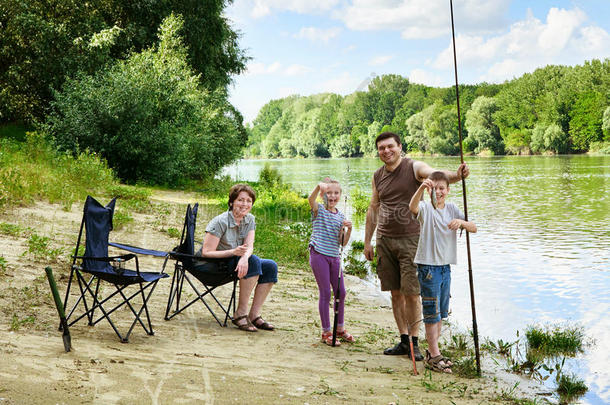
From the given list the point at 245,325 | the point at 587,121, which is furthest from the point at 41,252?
the point at 587,121

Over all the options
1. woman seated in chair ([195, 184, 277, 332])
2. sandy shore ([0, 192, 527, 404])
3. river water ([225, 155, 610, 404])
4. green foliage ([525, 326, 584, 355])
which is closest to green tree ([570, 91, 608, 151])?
river water ([225, 155, 610, 404])

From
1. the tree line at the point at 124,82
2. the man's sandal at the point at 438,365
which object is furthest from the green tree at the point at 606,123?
the man's sandal at the point at 438,365

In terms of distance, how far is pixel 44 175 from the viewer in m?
12.2

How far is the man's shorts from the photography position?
457 centimetres

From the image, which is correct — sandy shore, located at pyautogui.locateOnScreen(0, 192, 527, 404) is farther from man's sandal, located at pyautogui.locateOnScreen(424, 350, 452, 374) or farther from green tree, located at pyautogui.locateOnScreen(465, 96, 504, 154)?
green tree, located at pyautogui.locateOnScreen(465, 96, 504, 154)

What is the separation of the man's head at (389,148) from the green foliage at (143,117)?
1603cm

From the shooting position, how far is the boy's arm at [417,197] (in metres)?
4.12

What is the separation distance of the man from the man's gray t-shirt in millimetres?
1236

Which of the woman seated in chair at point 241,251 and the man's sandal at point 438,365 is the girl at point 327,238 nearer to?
the woman seated in chair at point 241,251

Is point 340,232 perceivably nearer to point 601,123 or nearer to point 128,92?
point 128,92

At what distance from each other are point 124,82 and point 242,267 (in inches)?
681

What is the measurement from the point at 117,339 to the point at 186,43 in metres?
24.1

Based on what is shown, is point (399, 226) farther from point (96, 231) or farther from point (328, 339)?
point (96, 231)

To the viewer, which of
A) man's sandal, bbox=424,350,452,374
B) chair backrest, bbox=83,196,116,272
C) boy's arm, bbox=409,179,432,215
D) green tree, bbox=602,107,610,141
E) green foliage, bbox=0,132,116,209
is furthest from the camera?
green tree, bbox=602,107,610,141
